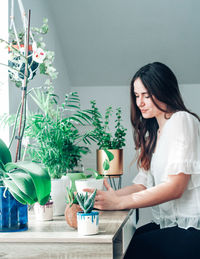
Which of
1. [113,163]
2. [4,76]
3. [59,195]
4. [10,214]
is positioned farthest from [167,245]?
[4,76]

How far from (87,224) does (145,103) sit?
0.80 metres

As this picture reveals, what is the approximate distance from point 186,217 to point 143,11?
1755 millimetres

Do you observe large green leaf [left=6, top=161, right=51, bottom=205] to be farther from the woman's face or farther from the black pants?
the woman's face

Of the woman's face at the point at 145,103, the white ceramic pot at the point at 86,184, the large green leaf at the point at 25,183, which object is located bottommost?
the white ceramic pot at the point at 86,184

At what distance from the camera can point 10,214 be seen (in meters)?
1.10

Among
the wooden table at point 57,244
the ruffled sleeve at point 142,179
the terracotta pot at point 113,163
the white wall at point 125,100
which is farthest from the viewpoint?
the white wall at point 125,100

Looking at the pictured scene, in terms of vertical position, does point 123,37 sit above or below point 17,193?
above

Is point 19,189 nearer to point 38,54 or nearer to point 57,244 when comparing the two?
point 57,244

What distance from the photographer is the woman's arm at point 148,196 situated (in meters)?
1.34

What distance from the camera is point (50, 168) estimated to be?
1.42 meters

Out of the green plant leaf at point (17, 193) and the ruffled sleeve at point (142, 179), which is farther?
the ruffled sleeve at point (142, 179)

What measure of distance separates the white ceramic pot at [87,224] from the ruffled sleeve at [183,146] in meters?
0.49

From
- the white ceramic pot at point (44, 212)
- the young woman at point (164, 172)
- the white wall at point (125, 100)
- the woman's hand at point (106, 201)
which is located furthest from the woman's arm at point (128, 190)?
the white wall at point (125, 100)

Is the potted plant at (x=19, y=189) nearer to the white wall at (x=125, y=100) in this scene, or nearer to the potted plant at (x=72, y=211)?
the potted plant at (x=72, y=211)
